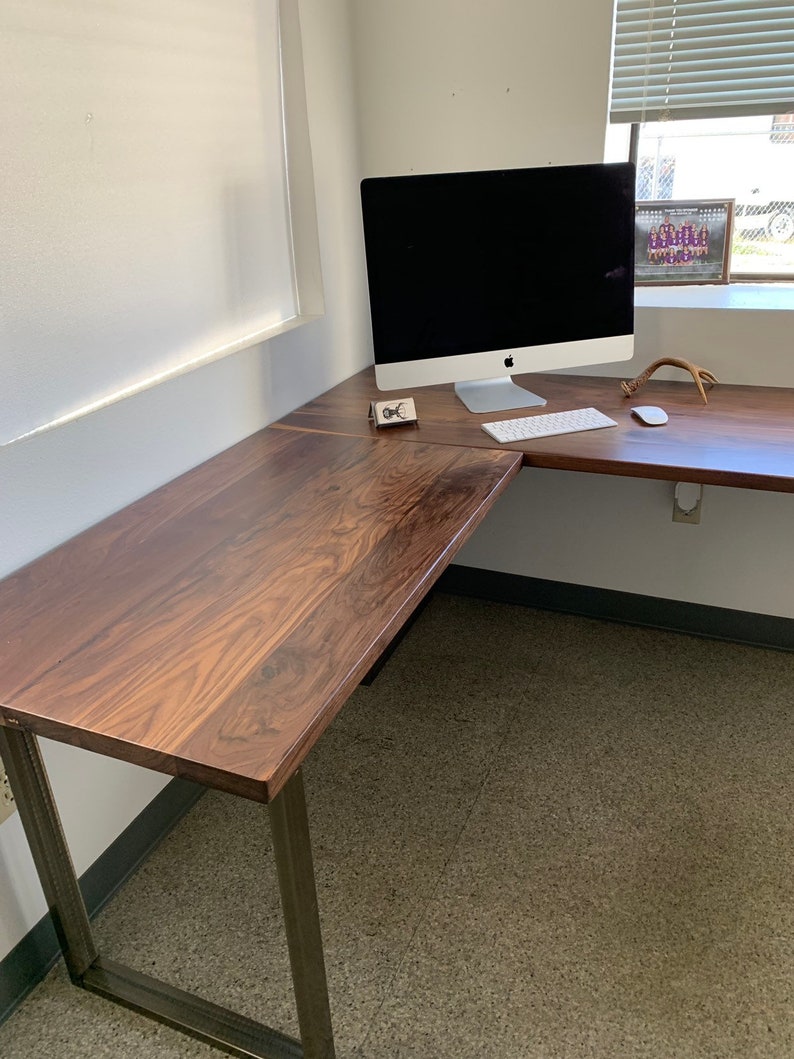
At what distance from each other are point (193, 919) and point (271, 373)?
1.19 m

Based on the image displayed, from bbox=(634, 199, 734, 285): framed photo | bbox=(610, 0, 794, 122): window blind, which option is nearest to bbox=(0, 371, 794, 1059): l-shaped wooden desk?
bbox=(634, 199, 734, 285): framed photo

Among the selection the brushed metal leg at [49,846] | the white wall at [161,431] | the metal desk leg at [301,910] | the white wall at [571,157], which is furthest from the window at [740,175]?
the brushed metal leg at [49,846]

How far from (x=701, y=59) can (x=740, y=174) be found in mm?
311

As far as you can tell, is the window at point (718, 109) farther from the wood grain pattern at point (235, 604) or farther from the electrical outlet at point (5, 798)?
the electrical outlet at point (5, 798)

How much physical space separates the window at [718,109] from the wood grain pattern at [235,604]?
42.3 inches

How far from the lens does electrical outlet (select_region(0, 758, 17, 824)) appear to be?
4.20ft

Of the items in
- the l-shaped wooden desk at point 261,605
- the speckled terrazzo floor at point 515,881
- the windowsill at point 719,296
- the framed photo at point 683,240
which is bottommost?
the speckled terrazzo floor at point 515,881

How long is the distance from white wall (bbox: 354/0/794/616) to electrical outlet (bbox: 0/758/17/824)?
1552 mm

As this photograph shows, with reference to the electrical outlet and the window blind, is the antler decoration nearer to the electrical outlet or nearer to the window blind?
the window blind

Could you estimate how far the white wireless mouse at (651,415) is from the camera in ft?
5.84

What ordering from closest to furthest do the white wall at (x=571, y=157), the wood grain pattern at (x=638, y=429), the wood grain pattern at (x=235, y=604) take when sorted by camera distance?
the wood grain pattern at (x=235, y=604) → the wood grain pattern at (x=638, y=429) → the white wall at (x=571, y=157)

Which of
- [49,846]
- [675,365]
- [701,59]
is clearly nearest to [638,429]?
[675,365]

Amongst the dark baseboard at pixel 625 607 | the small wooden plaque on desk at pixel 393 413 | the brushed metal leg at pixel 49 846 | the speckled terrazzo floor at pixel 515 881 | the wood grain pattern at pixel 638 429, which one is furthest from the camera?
the dark baseboard at pixel 625 607

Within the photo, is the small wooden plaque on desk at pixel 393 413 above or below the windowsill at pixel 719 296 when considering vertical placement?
below
